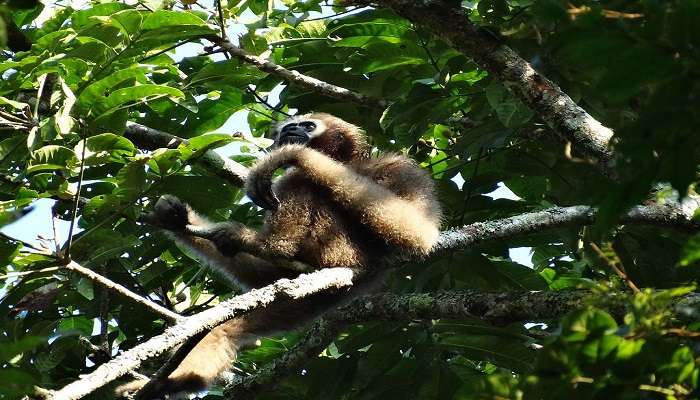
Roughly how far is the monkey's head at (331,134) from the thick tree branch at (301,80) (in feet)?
1.71

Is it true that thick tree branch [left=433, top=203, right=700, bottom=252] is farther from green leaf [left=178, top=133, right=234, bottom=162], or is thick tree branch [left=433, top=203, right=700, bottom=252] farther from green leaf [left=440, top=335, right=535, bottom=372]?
green leaf [left=178, top=133, right=234, bottom=162]

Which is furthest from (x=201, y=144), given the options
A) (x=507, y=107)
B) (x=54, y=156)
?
(x=507, y=107)

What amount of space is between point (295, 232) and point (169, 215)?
88cm

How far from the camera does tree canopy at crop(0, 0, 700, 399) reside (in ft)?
16.3

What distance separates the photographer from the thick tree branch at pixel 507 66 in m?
5.10

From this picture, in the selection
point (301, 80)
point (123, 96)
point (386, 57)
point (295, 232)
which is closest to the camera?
point (123, 96)

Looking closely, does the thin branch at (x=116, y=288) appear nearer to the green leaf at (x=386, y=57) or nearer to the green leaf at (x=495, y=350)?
the green leaf at (x=495, y=350)

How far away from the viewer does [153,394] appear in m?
5.62

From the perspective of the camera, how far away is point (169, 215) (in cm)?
599

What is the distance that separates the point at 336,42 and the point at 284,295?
2551mm

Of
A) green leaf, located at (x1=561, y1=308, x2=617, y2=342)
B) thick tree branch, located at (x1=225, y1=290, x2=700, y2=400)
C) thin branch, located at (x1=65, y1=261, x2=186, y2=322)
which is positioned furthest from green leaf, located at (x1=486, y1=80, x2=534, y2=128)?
green leaf, located at (x1=561, y1=308, x2=617, y2=342)

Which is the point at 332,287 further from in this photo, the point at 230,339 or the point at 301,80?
the point at 301,80

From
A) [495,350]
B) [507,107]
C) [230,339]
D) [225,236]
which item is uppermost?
[507,107]

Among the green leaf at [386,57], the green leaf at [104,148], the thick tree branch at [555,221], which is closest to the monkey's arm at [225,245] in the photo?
the green leaf at [104,148]
